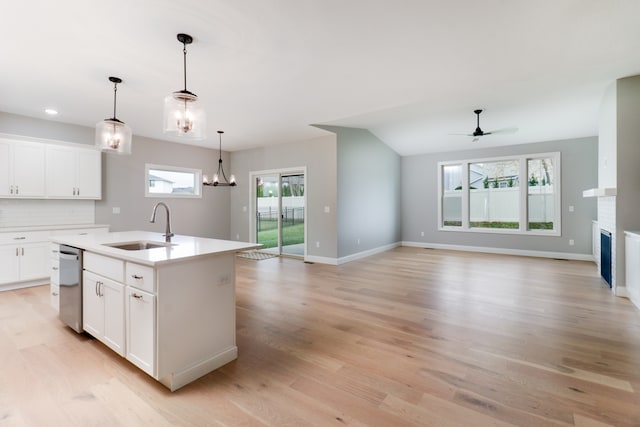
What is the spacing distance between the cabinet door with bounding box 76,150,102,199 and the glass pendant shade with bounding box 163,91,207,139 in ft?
11.7

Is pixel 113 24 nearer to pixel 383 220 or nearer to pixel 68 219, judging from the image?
pixel 68 219

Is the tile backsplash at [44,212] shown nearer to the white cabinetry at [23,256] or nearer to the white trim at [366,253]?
the white cabinetry at [23,256]

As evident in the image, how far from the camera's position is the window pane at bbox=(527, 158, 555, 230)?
6648mm

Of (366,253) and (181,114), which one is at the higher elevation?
(181,114)

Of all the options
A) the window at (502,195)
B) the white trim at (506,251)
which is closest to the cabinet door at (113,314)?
the white trim at (506,251)

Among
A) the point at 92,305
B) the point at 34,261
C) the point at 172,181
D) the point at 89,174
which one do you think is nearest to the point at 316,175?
the point at 172,181

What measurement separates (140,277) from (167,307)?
0.94 ft

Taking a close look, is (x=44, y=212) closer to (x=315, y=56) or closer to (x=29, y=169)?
(x=29, y=169)

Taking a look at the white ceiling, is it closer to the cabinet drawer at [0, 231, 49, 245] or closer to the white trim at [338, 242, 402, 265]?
the cabinet drawer at [0, 231, 49, 245]

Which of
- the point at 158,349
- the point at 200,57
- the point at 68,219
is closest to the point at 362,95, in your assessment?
the point at 200,57

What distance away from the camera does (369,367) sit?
87.6 inches

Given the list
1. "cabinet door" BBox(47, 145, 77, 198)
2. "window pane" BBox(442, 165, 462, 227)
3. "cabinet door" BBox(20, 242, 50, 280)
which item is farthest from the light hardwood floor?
"window pane" BBox(442, 165, 462, 227)

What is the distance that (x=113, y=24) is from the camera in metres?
2.38

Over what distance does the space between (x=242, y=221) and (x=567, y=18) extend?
6873 mm
